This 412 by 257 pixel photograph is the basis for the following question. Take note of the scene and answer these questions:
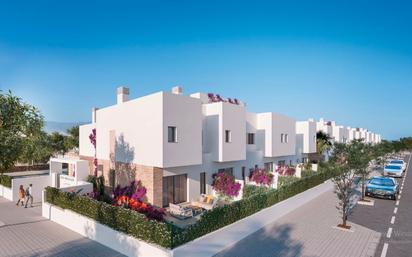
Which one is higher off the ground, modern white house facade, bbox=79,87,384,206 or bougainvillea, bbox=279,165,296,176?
modern white house facade, bbox=79,87,384,206

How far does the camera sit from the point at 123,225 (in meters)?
11.7

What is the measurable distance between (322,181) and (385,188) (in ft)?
21.7

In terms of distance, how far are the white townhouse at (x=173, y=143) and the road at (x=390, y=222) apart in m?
9.68

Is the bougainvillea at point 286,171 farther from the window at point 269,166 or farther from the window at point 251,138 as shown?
the window at point 251,138

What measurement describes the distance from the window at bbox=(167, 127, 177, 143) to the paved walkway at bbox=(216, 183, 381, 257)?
24.9 ft

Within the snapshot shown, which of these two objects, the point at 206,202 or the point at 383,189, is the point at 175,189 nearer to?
the point at 206,202

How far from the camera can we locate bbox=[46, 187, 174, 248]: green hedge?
10461 millimetres

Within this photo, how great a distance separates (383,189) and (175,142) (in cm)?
1769

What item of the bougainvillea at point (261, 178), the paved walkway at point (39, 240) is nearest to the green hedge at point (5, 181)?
the paved walkway at point (39, 240)

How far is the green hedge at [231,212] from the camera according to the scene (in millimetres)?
11164

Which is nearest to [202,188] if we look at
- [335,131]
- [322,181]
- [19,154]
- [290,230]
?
[290,230]

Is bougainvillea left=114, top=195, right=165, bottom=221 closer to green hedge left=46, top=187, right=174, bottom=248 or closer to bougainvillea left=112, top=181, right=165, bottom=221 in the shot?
bougainvillea left=112, top=181, right=165, bottom=221

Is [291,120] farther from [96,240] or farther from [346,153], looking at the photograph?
[96,240]

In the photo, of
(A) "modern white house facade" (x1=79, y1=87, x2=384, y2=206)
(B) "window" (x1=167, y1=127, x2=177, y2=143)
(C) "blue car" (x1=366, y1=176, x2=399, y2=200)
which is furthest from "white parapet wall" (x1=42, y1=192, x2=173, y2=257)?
(C) "blue car" (x1=366, y1=176, x2=399, y2=200)
